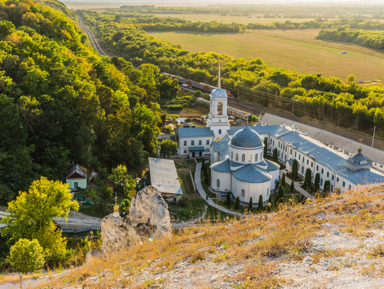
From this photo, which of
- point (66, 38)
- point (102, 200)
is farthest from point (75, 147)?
point (66, 38)

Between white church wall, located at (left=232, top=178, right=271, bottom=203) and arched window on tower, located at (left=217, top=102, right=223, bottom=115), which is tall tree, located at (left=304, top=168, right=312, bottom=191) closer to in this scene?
white church wall, located at (left=232, top=178, right=271, bottom=203)

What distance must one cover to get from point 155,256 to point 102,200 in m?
20.9

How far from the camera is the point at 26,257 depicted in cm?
2202

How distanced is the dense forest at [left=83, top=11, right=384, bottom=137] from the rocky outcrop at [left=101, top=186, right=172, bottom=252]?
167ft

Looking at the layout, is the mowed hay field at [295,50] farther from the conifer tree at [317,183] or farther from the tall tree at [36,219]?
the tall tree at [36,219]

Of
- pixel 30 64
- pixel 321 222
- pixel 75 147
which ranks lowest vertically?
pixel 75 147

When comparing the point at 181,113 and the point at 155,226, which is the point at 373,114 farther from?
the point at 155,226

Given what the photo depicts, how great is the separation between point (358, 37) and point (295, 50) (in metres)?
20.2

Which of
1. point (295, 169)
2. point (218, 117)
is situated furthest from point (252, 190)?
point (218, 117)

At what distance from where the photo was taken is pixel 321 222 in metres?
16.0


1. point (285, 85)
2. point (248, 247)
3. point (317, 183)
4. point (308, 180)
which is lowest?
point (308, 180)

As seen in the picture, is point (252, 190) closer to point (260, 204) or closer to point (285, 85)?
point (260, 204)

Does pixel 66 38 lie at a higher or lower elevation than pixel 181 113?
higher

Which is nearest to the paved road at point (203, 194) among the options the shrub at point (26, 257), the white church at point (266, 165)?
the white church at point (266, 165)
